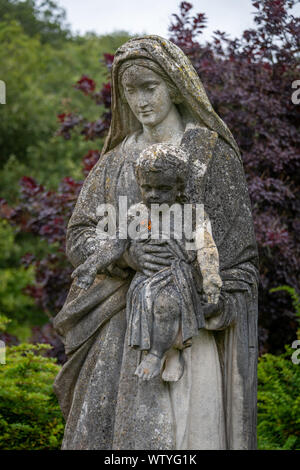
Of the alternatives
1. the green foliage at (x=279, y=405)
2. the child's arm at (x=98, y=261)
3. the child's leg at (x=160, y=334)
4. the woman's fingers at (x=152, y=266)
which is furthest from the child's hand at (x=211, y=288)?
the green foliage at (x=279, y=405)

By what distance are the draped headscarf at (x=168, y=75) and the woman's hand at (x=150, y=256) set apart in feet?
2.98

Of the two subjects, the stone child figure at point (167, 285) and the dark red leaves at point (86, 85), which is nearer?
the stone child figure at point (167, 285)

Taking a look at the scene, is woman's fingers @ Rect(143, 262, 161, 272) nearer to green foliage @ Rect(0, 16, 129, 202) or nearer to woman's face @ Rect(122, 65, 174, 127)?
woman's face @ Rect(122, 65, 174, 127)

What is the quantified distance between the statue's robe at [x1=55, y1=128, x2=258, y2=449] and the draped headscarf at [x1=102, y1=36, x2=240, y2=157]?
0.12m

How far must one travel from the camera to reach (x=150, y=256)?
486 centimetres

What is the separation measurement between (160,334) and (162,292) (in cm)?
24

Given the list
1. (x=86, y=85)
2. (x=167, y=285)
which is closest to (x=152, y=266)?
(x=167, y=285)

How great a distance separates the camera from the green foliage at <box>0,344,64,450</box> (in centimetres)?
798

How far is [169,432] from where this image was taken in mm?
4668

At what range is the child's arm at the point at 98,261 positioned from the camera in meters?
4.84

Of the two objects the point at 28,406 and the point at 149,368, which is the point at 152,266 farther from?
the point at 28,406

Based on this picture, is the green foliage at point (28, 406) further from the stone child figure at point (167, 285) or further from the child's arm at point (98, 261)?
the stone child figure at point (167, 285)

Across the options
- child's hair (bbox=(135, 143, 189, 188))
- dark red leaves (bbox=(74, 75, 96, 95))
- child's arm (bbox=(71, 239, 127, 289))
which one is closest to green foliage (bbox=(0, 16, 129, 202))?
dark red leaves (bbox=(74, 75, 96, 95))

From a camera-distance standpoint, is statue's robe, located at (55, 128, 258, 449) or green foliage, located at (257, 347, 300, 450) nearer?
statue's robe, located at (55, 128, 258, 449)
